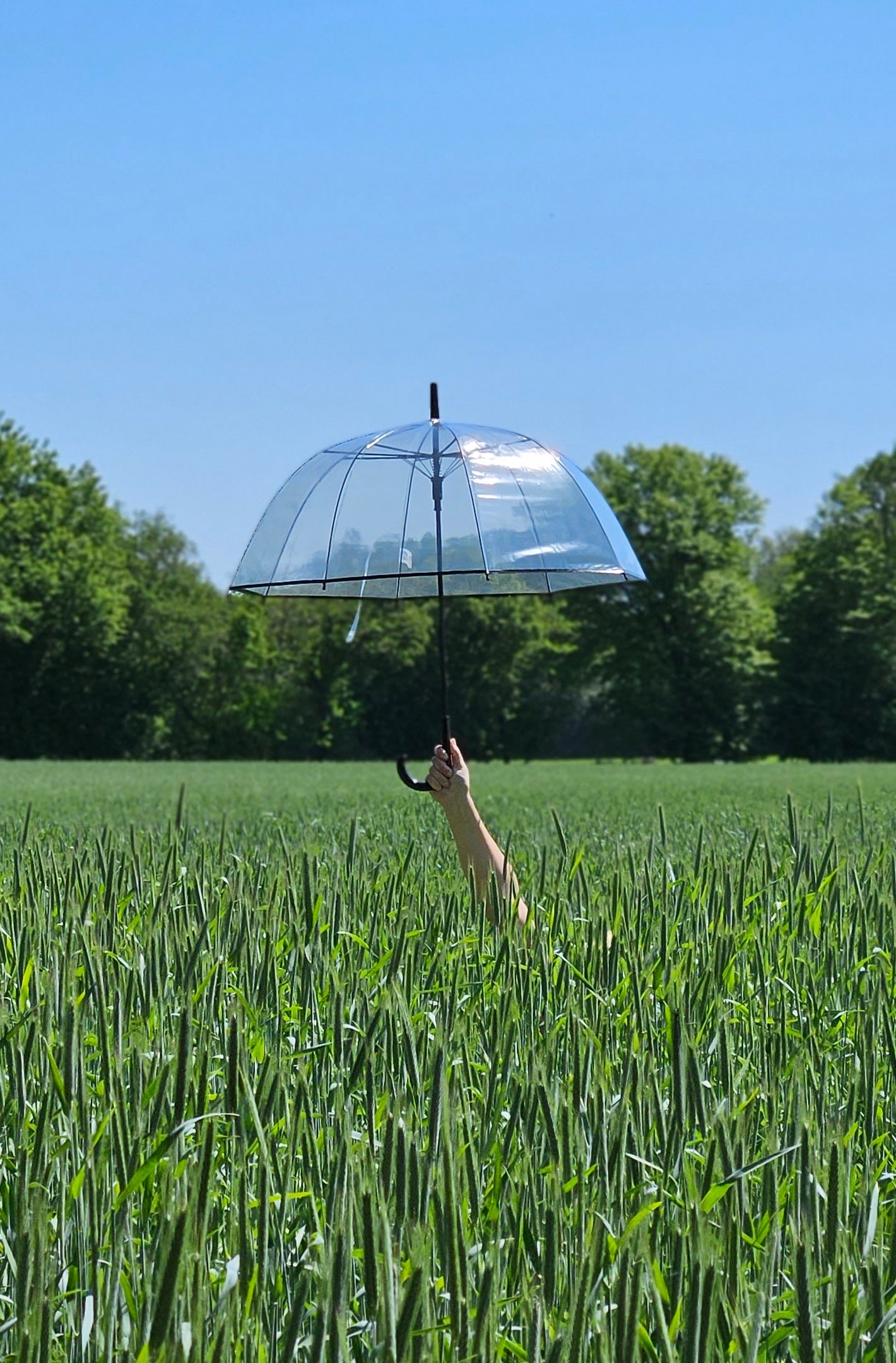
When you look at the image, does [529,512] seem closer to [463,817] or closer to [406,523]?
[406,523]

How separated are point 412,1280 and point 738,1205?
649 mm

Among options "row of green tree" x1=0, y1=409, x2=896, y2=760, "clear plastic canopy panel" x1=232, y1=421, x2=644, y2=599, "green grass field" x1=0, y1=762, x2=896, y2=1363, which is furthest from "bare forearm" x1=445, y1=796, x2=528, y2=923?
"row of green tree" x1=0, y1=409, x2=896, y2=760

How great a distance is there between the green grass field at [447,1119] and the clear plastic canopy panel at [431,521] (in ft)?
4.30

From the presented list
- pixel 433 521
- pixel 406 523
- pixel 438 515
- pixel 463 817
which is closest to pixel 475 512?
pixel 438 515

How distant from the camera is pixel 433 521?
17.8 ft

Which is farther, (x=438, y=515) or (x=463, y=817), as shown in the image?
(x=438, y=515)

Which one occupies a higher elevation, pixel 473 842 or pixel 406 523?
pixel 406 523

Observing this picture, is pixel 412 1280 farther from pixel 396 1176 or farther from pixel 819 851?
pixel 819 851

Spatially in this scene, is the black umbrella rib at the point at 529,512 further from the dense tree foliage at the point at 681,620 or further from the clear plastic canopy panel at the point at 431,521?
the dense tree foliage at the point at 681,620

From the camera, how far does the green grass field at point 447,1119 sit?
1.57m

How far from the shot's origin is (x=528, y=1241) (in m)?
1.96

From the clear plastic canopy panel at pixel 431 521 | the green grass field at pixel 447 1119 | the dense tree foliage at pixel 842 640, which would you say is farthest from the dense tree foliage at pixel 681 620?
the green grass field at pixel 447 1119

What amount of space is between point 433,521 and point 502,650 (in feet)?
181

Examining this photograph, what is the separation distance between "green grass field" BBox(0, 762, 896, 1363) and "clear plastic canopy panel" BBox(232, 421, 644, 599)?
4.30 feet
